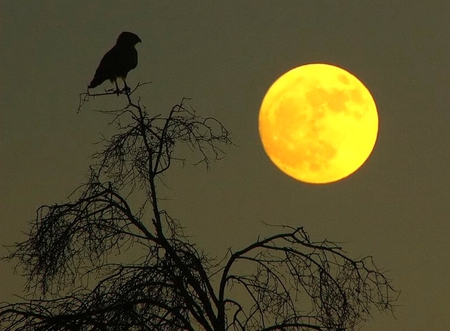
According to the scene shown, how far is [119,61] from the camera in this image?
14609 millimetres

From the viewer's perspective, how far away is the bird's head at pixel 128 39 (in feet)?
49.4

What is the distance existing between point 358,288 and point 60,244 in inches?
101

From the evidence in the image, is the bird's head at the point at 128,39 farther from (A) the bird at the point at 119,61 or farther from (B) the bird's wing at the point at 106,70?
(B) the bird's wing at the point at 106,70

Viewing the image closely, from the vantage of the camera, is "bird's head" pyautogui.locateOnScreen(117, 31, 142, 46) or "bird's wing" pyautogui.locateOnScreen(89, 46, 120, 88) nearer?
"bird's wing" pyautogui.locateOnScreen(89, 46, 120, 88)

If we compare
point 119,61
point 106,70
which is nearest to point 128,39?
point 119,61

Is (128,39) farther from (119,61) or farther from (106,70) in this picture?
(106,70)

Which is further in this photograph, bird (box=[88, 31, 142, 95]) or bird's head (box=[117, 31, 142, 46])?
bird's head (box=[117, 31, 142, 46])

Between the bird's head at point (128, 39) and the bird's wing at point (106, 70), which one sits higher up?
the bird's head at point (128, 39)

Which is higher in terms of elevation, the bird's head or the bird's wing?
the bird's head

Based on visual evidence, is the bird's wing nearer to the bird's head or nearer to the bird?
the bird

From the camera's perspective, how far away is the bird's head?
15.0 meters

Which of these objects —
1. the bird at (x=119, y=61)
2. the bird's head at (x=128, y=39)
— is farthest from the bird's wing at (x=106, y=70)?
the bird's head at (x=128, y=39)

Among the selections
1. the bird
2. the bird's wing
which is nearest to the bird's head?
the bird

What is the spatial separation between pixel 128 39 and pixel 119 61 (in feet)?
1.99
